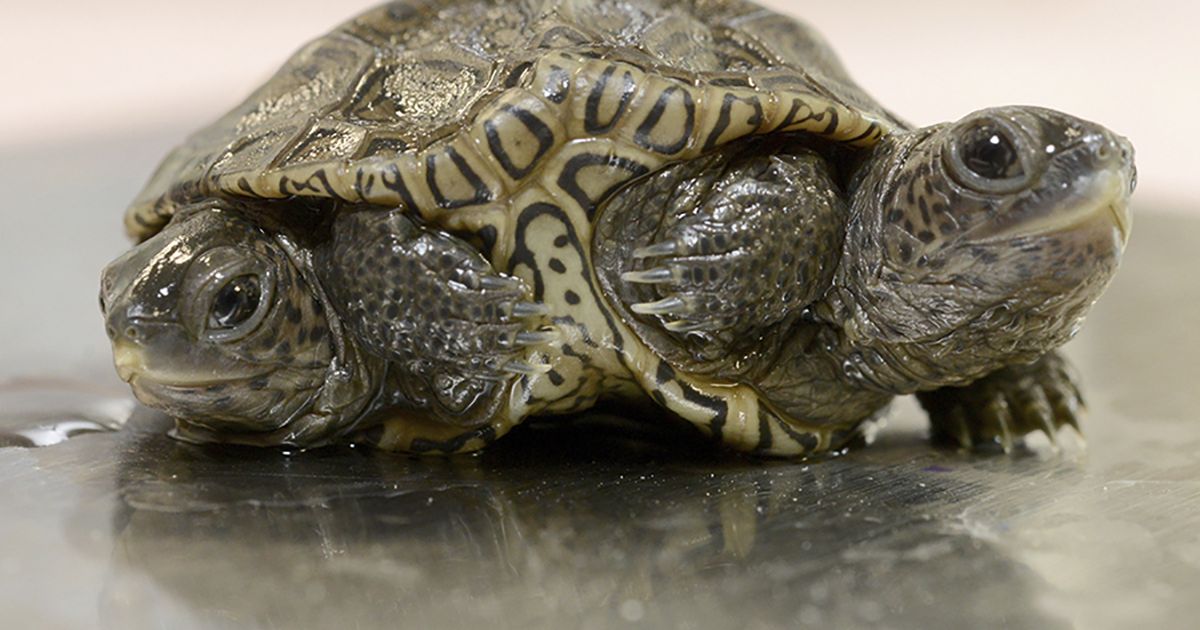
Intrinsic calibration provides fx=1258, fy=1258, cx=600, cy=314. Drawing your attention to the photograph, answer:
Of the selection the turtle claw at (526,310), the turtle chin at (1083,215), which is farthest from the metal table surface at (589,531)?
the turtle chin at (1083,215)

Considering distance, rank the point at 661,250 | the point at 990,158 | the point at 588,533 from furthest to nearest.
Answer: the point at 661,250 < the point at 990,158 < the point at 588,533

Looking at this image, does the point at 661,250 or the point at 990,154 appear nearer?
the point at 990,154

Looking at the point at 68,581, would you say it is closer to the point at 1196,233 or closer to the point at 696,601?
the point at 696,601

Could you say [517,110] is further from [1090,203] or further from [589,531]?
[1090,203]

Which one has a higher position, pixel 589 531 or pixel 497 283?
pixel 497 283

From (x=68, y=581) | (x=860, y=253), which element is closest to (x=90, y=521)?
(x=68, y=581)

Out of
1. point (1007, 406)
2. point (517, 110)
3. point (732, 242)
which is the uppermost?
point (517, 110)

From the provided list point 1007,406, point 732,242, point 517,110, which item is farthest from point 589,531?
point 1007,406

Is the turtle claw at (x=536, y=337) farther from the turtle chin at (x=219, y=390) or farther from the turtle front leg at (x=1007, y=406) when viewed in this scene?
the turtle front leg at (x=1007, y=406)

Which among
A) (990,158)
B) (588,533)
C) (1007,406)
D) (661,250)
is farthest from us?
(1007,406)
